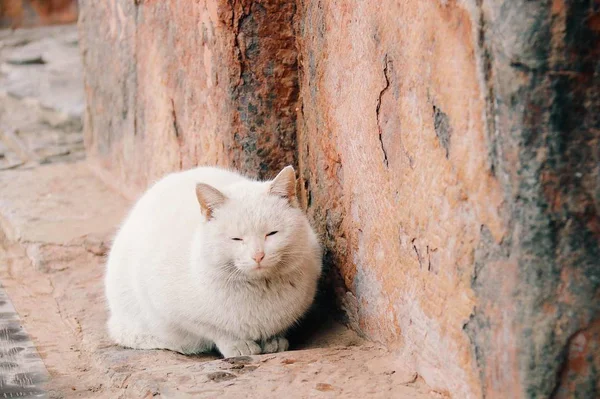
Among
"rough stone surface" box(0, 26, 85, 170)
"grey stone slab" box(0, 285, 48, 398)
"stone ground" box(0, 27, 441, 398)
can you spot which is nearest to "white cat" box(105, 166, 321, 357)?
"stone ground" box(0, 27, 441, 398)

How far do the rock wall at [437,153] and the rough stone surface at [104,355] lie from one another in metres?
0.13

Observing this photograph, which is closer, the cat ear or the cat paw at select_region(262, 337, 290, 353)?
the cat ear

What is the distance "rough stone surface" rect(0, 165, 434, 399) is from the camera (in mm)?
2779

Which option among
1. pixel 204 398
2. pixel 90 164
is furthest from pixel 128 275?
pixel 90 164

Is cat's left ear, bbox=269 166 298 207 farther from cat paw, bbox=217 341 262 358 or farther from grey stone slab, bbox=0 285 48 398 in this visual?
grey stone slab, bbox=0 285 48 398

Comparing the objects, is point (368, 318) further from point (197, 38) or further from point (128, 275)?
point (197, 38)

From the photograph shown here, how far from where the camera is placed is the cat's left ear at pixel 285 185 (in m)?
3.15

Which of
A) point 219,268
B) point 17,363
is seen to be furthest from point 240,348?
point 17,363

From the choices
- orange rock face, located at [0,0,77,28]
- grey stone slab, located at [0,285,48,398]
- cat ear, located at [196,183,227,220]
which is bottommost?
grey stone slab, located at [0,285,48,398]

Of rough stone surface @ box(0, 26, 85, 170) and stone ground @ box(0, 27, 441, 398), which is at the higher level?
rough stone surface @ box(0, 26, 85, 170)

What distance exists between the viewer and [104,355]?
346cm

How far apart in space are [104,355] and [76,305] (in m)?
0.75

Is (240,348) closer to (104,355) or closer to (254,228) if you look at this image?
(254,228)

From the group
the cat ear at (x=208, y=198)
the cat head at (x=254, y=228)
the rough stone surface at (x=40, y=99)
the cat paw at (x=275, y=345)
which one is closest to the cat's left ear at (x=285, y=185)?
the cat head at (x=254, y=228)
